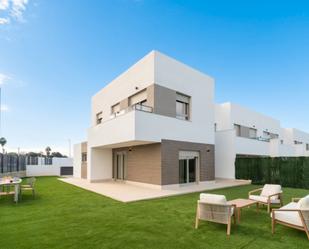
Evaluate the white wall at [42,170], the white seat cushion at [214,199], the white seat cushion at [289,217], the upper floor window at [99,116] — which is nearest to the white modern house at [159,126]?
the upper floor window at [99,116]

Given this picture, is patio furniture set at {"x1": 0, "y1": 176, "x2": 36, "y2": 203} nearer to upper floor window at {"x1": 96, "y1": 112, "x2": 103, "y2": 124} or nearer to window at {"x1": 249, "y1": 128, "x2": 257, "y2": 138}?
upper floor window at {"x1": 96, "y1": 112, "x2": 103, "y2": 124}

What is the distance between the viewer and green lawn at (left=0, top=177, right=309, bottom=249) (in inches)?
187

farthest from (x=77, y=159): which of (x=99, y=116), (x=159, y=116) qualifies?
(x=159, y=116)

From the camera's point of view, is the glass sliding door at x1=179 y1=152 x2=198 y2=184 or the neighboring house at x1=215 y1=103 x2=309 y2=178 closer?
the glass sliding door at x1=179 y1=152 x2=198 y2=184

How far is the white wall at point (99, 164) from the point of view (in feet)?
59.8

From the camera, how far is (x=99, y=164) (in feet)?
61.0

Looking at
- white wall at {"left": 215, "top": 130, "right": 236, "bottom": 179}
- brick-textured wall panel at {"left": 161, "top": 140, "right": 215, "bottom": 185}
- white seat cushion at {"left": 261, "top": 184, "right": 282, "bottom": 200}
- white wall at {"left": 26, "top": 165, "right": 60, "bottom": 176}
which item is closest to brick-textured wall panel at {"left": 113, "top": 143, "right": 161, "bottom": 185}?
brick-textured wall panel at {"left": 161, "top": 140, "right": 215, "bottom": 185}

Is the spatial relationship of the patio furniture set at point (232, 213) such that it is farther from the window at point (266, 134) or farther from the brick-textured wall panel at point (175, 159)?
the window at point (266, 134)

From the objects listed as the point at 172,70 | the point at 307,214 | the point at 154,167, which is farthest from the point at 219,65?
the point at 307,214

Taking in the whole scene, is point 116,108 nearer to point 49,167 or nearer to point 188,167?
point 188,167

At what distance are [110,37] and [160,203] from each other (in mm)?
12724

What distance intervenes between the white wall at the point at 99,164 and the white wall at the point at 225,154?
951cm

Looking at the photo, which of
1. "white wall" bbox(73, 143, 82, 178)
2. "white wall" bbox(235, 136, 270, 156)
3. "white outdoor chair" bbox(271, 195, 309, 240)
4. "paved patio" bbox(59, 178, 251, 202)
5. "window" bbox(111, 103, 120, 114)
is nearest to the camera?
"white outdoor chair" bbox(271, 195, 309, 240)

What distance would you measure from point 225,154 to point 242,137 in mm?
3096
